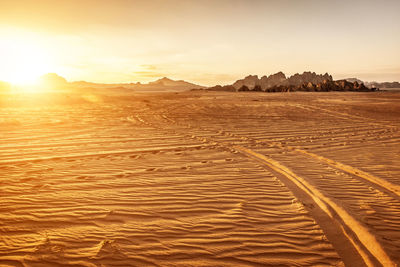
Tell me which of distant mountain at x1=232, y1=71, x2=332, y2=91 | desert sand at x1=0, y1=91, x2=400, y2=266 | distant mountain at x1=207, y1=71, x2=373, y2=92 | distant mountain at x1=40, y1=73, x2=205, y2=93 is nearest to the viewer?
desert sand at x1=0, y1=91, x2=400, y2=266

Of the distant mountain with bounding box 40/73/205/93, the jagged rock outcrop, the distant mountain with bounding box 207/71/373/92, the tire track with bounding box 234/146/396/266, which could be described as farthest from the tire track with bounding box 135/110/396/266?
the jagged rock outcrop

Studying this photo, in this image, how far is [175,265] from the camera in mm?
2223

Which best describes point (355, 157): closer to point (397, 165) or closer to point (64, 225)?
point (397, 165)

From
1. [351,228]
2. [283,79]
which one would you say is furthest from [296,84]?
[351,228]

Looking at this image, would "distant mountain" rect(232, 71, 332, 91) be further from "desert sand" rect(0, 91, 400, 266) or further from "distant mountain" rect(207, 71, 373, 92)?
"desert sand" rect(0, 91, 400, 266)

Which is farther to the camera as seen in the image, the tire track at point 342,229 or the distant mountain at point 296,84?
the distant mountain at point 296,84

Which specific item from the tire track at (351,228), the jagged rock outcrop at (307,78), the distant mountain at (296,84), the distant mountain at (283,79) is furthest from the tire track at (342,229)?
the jagged rock outcrop at (307,78)

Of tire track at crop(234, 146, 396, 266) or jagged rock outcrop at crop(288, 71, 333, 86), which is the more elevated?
jagged rock outcrop at crop(288, 71, 333, 86)

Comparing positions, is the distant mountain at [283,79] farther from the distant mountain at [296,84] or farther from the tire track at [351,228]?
the tire track at [351,228]

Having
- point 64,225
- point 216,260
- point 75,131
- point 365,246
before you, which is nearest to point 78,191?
point 64,225

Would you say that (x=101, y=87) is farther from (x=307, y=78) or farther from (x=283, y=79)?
(x=307, y=78)

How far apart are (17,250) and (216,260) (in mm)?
1840

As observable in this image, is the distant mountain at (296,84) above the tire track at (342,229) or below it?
above

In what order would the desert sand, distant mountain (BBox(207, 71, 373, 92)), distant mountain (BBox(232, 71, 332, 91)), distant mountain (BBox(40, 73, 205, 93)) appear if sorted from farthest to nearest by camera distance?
distant mountain (BBox(232, 71, 332, 91)) < distant mountain (BBox(40, 73, 205, 93)) < distant mountain (BBox(207, 71, 373, 92)) < the desert sand
